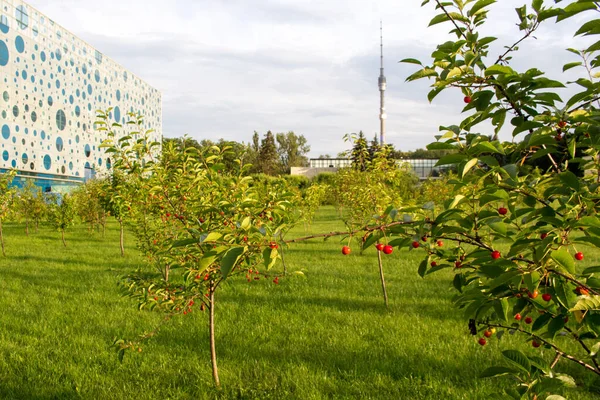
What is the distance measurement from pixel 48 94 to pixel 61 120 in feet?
8.78

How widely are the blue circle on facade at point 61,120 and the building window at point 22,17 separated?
7.57m

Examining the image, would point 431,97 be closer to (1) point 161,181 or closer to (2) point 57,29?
(1) point 161,181

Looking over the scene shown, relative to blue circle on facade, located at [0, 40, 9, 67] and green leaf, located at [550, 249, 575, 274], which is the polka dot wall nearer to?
blue circle on facade, located at [0, 40, 9, 67]

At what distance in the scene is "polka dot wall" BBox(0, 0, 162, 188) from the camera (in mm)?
31609

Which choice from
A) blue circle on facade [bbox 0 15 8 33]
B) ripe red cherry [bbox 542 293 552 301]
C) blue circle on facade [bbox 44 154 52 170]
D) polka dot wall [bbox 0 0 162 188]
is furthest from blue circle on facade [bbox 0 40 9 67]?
ripe red cherry [bbox 542 293 552 301]

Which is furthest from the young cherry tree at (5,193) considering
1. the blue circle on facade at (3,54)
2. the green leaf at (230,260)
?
the blue circle on facade at (3,54)

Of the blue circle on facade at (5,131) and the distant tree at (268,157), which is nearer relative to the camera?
the blue circle on facade at (5,131)

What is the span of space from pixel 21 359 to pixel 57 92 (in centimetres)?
3914

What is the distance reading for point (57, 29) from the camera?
3766cm

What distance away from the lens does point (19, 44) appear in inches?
1286

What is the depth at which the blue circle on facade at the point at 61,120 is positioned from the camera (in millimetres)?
38081

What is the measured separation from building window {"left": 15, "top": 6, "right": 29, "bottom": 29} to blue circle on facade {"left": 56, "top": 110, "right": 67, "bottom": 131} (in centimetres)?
757

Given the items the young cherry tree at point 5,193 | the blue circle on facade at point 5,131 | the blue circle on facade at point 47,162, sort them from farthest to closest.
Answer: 1. the blue circle on facade at point 47,162
2. the blue circle on facade at point 5,131
3. the young cherry tree at point 5,193

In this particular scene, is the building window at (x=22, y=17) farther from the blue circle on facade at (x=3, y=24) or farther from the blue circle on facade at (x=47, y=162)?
the blue circle on facade at (x=47, y=162)
